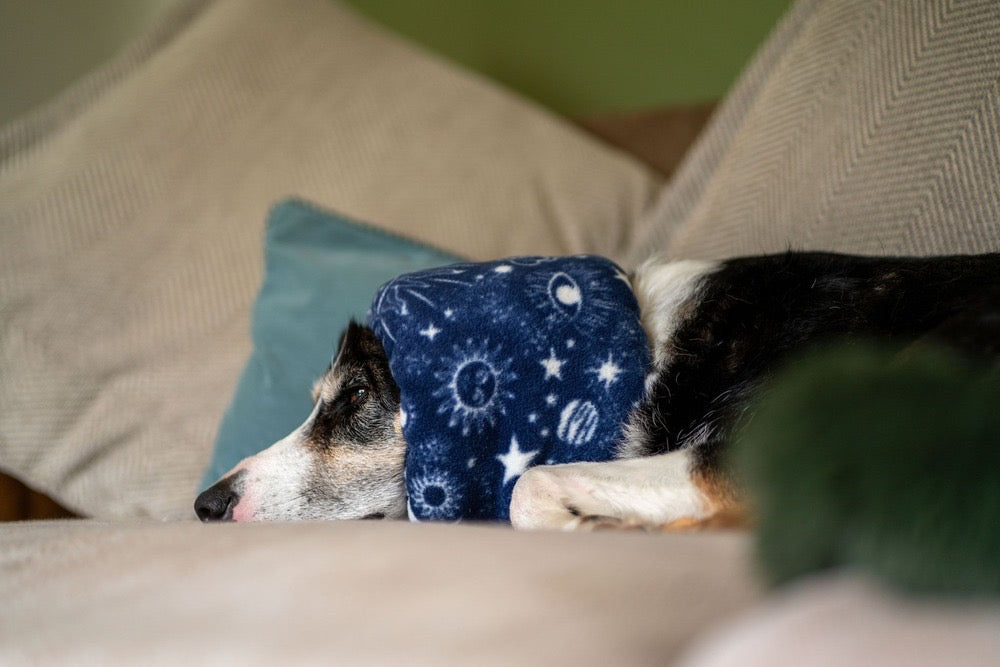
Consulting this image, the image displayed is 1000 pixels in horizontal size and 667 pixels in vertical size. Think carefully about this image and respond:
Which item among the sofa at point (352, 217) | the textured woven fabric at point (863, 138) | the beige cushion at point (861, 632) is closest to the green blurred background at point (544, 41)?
the sofa at point (352, 217)

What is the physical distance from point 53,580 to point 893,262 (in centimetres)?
101

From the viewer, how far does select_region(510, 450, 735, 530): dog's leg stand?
2.99 feet

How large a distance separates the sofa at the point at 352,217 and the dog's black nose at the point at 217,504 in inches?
4.9

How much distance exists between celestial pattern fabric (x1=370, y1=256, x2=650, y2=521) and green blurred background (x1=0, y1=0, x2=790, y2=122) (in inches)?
61.5

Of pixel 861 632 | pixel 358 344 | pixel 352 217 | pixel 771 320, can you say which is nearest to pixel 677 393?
pixel 771 320

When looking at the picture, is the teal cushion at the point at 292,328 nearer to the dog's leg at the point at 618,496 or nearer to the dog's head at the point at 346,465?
A: the dog's head at the point at 346,465

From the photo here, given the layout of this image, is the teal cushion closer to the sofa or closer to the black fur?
the sofa

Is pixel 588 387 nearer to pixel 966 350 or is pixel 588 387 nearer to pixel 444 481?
pixel 444 481

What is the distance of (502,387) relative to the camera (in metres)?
1.08

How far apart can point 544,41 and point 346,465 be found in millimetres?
2018

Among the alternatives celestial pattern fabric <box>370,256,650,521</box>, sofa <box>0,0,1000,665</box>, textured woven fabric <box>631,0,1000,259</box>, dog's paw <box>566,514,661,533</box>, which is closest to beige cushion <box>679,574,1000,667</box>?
sofa <box>0,0,1000,665</box>

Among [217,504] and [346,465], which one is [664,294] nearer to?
[346,465]

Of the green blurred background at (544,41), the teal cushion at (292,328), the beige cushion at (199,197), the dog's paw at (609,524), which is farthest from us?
the green blurred background at (544,41)

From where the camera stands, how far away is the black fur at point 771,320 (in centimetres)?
97
